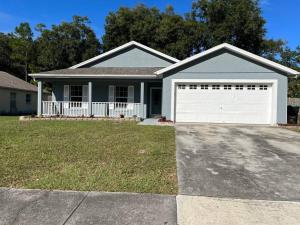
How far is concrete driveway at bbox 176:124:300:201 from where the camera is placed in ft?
15.6

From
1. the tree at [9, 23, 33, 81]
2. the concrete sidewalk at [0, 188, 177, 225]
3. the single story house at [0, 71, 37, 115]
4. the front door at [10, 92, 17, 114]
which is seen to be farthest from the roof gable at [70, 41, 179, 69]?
the tree at [9, 23, 33, 81]

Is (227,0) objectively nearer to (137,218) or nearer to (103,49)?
(103,49)

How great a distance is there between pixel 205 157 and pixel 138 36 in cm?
2510

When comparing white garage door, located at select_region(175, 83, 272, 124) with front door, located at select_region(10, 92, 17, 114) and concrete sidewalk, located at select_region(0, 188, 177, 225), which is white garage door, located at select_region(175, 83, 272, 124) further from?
front door, located at select_region(10, 92, 17, 114)

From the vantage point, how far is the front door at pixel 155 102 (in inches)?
734

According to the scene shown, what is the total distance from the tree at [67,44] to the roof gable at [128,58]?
42.5ft

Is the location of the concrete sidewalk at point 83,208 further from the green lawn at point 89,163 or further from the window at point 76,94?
the window at point 76,94

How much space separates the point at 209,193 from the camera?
463 centimetres

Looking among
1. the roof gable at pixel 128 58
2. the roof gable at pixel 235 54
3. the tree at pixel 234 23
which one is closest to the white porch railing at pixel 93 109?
the roof gable at pixel 235 54

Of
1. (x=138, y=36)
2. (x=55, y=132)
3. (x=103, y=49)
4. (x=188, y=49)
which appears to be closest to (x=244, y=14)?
(x=188, y=49)

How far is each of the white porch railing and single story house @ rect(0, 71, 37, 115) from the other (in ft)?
23.8

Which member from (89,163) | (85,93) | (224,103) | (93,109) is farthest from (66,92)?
(89,163)

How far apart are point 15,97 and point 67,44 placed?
34.7ft

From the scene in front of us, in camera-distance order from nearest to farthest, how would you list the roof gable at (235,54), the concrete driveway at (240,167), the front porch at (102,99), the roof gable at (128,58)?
the concrete driveway at (240,167) → the roof gable at (235,54) → the front porch at (102,99) → the roof gable at (128,58)
